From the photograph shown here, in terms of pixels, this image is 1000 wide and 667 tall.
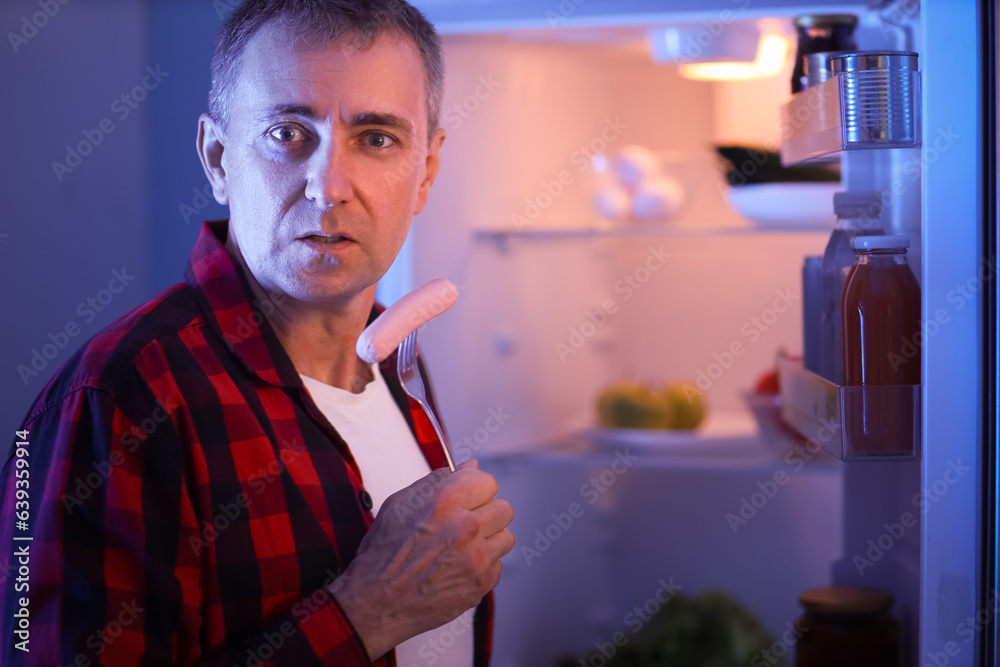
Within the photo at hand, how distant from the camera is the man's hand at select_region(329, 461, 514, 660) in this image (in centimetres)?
→ 71

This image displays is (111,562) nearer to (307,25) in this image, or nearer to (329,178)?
(329,178)

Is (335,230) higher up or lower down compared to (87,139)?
lower down

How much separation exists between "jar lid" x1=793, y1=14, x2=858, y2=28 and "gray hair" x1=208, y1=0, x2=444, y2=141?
509mm

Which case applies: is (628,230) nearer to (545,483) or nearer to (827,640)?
(545,483)

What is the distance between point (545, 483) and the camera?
156 cm

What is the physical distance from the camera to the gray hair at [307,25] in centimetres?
78

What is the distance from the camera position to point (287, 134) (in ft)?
2.57

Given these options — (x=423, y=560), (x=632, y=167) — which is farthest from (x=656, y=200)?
(x=423, y=560)

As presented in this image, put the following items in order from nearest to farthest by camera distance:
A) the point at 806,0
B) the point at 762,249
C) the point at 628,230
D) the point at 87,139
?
the point at 806,0, the point at 87,139, the point at 628,230, the point at 762,249

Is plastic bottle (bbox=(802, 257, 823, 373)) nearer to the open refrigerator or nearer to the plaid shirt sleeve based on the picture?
the open refrigerator

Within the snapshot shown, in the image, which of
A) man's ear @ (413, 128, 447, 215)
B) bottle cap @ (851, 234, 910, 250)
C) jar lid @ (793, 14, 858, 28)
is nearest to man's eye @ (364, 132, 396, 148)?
man's ear @ (413, 128, 447, 215)

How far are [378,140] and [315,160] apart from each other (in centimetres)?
7

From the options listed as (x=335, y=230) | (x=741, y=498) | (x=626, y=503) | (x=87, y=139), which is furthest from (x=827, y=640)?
(x=87, y=139)

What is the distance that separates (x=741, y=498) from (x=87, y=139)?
1.24 m
